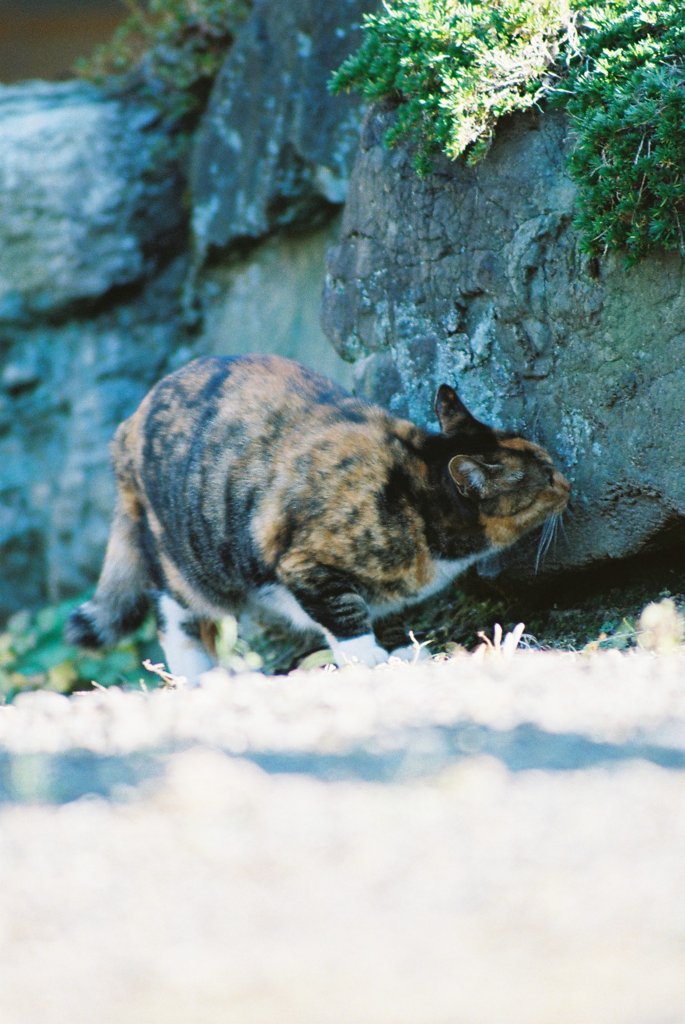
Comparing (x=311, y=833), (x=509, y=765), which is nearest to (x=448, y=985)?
(x=311, y=833)

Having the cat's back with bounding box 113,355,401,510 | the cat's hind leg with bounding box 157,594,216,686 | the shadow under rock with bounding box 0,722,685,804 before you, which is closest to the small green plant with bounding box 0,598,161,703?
the cat's hind leg with bounding box 157,594,216,686

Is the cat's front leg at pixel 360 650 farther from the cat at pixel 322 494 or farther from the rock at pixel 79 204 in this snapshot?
the rock at pixel 79 204

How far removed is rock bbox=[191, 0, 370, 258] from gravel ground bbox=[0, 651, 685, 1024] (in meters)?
4.40

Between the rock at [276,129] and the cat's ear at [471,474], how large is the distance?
2708 millimetres

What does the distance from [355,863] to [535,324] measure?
9.23 feet

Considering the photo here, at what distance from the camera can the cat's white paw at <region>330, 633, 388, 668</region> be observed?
14.5 feet

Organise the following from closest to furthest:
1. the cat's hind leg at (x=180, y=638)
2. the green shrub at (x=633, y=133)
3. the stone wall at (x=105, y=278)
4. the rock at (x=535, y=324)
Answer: the green shrub at (x=633, y=133)
the rock at (x=535, y=324)
the cat's hind leg at (x=180, y=638)
the stone wall at (x=105, y=278)

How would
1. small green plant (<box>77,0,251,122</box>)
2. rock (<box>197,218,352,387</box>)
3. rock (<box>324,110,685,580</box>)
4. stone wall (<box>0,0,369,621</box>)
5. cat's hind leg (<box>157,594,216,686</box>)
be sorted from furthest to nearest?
small green plant (<box>77,0,251,122</box>) < stone wall (<box>0,0,369,621</box>) < rock (<box>197,218,352,387</box>) < cat's hind leg (<box>157,594,216,686</box>) < rock (<box>324,110,685,580</box>)

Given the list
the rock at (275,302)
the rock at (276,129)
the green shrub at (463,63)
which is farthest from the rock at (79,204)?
the green shrub at (463,63)

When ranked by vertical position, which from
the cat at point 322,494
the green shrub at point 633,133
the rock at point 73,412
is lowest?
the rock at point 73,412

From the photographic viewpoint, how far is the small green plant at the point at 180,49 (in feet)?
24.6

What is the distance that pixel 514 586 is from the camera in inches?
192

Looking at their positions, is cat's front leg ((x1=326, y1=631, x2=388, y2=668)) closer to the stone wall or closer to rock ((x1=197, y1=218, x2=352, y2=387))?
rock ((x1=197, y1=218, x2=352, y2=387))

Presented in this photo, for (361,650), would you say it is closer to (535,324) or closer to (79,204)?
(535,324)
